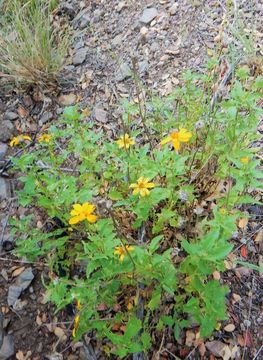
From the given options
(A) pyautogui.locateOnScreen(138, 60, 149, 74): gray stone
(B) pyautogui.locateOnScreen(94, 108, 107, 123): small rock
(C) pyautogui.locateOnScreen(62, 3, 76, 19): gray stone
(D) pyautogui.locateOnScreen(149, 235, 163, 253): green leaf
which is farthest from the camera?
(C) pyautogui.locateOnScreen(62, 3, 76, 19): gray stone

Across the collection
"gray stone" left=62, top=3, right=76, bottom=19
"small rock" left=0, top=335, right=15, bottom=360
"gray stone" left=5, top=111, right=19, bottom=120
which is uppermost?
"gray stone" left=62, top=3, right=76, bottom=19

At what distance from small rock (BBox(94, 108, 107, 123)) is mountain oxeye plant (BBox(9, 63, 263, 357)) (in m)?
0.43

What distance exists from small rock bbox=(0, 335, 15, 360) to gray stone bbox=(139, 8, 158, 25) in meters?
2.03

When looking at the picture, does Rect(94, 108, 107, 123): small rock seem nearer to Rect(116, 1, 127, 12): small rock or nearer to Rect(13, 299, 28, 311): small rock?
Rect(116, 1, 127, 12): small rock

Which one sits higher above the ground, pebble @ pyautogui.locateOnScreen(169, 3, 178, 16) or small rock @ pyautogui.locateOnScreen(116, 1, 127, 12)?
small rock @ pyautogui.locateOnScreen(116, 1, 127, 12)

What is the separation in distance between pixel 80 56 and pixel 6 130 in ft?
2.31

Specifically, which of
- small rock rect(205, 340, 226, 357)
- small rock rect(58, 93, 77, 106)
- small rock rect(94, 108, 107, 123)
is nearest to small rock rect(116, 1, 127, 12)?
small rock rect(58, 93, 77, 106)

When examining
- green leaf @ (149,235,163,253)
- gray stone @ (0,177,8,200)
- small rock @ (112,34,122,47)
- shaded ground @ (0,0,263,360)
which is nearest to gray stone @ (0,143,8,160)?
shaded ground @ (0,0,263,360)

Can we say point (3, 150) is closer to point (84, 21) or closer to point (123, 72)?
point (123, 72)

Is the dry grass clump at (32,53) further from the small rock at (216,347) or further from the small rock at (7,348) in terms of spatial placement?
the small rock at (216,347)

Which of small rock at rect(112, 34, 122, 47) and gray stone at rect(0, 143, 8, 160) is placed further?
small rock at rect(112, 34, 122, 47)

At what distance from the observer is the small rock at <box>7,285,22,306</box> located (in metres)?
1.96

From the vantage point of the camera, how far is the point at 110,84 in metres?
2.67

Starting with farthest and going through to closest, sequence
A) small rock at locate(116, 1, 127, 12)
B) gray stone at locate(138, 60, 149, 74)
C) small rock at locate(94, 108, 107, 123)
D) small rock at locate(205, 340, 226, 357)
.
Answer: small rock at locate(116, 1, 127, 12) < gray stone at locate(138, 60, 149, 74) < small rock at locate(94, 108, 107, 123) < small rock at locate(205, 340, 226, 357)
